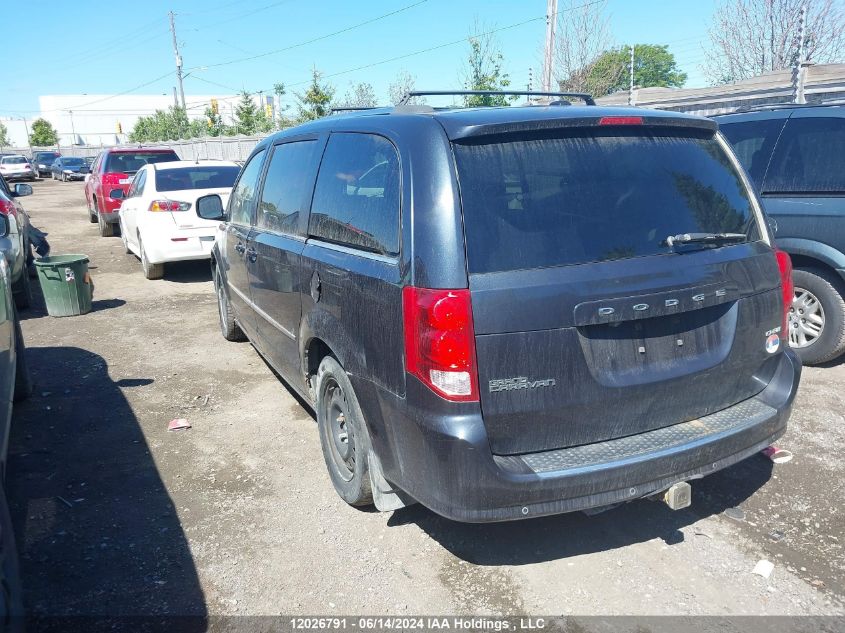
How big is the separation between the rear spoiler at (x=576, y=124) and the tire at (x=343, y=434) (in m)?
1.35

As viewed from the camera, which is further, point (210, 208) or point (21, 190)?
point (21, 190)

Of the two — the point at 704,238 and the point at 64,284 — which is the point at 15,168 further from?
the point at 704,238

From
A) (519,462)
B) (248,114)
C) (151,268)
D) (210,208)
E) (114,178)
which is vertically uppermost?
(248,114)

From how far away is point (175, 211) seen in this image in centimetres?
932

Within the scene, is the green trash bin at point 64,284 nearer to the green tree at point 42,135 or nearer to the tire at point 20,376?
the tire at point 20,376

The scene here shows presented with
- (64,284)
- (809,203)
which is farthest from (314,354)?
(64,284)

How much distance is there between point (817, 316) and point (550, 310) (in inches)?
161

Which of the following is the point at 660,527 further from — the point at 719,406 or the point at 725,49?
the point at 725,49

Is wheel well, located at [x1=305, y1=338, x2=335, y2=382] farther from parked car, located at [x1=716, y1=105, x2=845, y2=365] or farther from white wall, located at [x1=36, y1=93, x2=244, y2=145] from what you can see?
white wall, located at [x1=36, y1=93, x2=244, y2=145]

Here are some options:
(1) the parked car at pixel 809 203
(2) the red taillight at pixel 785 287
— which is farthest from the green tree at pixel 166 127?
(2) the red taillight at pixel 785 287

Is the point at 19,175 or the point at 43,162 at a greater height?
the point at 43,162

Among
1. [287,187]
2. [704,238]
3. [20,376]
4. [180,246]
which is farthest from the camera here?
[180,246]

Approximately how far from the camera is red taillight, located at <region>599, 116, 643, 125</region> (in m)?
2.86

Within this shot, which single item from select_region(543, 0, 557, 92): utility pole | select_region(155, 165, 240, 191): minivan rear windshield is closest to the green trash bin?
select_region(155, 165, 240, 191): minivan rear windshield
